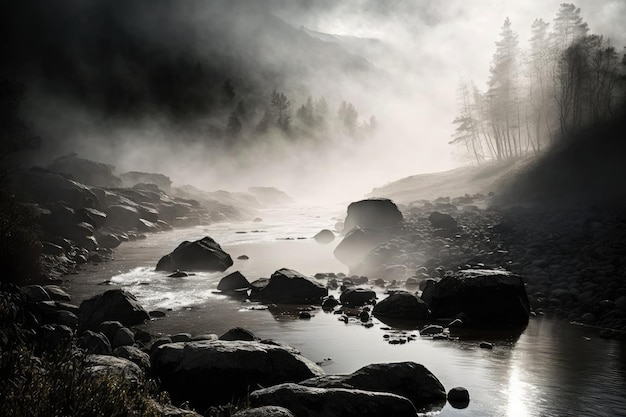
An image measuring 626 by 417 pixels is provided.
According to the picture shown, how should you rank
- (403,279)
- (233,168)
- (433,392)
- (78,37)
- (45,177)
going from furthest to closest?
(78,37)
(233,168)
(45,177)
(403,279)
(433,392)

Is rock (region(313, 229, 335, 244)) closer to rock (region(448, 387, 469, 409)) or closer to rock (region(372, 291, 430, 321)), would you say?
rock (region(372, 291, 430, 321))

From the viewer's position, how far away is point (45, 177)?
40.3 m

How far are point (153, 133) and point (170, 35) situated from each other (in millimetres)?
68401

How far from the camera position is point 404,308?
1543 cm

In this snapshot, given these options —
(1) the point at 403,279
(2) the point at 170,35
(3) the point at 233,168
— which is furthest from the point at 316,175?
(1) the point at 403,279

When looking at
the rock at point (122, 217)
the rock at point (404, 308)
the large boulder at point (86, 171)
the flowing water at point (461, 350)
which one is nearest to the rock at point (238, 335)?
the flowing water at point (461, 350)

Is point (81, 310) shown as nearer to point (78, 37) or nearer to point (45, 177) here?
point (45, 177)

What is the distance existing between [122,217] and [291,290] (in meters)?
32.8

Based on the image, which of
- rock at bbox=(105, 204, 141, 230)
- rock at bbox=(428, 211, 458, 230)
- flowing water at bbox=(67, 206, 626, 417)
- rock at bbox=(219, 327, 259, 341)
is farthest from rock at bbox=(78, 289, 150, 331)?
rock at bbox=(105, 204, 141, 230)

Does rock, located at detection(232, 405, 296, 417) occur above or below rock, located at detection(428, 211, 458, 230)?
below

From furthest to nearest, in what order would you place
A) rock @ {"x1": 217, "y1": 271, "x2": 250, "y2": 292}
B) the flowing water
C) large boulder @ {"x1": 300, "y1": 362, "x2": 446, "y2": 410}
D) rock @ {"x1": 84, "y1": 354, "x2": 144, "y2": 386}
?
rock @ {"x1": 217, "y1": 271, "x2": 250, "y2": 292} < the flowing water < large boulder @ {"x1": 300, "y1": 362, "x2": 446, "y2": 410} < rock @ {"x1": 84, "y1": 354, "x2": 144, "y2": 386}

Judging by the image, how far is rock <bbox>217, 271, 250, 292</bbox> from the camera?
66.0ft

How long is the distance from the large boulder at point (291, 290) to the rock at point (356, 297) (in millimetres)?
1066

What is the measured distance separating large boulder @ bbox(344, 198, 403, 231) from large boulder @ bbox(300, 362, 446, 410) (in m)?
26.1
